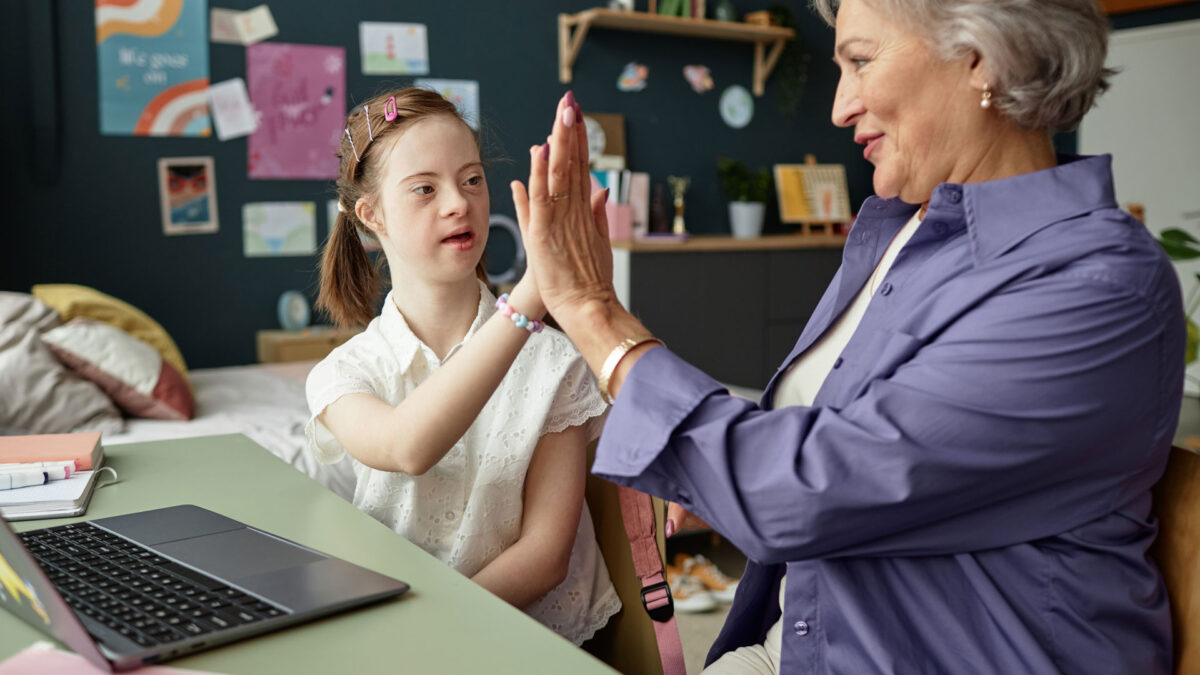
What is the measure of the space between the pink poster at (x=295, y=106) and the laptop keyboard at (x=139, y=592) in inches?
122

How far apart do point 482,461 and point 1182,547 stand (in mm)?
817

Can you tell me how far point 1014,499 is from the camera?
952mm

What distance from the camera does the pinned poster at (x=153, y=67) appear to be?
3.70 m

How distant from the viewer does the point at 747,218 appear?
4953 mm

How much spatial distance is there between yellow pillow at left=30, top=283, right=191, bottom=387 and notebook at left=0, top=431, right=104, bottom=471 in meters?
1.37

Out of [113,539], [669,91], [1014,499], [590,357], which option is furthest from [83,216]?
[1014,499]

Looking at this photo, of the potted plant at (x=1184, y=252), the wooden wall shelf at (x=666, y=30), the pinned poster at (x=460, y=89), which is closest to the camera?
the potted plant at (x=1184, y=252)

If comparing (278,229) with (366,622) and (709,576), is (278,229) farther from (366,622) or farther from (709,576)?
(366,622)

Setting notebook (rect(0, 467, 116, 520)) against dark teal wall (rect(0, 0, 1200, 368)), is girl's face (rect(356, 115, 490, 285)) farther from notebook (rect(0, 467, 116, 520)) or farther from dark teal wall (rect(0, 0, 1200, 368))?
dark teal wall (rect(0, 0, 1200, 368))

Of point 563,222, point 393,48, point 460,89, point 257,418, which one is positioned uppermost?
point 393,48

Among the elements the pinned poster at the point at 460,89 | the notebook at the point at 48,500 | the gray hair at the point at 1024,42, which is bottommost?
the notebook at the point at 48,500

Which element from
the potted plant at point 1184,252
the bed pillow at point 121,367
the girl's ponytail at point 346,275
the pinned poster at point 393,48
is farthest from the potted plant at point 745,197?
the girl's ponytail at point 346,275

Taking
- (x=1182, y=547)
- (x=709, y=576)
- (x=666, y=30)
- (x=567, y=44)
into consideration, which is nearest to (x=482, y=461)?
(x=1182, y=547)

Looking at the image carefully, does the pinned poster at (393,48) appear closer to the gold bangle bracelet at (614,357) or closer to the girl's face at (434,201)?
the girl's face at (434,201)
